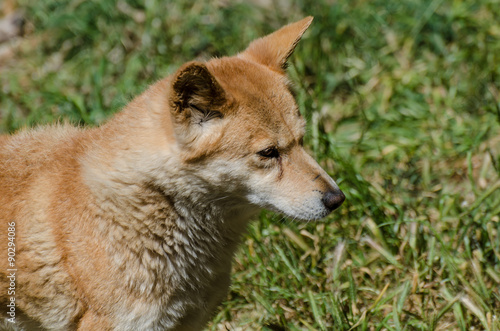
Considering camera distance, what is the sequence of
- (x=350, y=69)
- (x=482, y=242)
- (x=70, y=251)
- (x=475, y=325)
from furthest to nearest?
(x=350, y=69)
(x=482, y=242)
(x=475, y=325)
(x=70, y=251)

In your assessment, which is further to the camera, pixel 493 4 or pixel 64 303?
pixel 493 4

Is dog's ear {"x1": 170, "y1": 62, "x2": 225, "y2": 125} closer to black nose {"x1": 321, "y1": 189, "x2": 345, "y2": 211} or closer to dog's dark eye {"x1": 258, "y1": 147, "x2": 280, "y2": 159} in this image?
dog's dark eye {"x1": 258, "y1": 147, "x2": 280, "y2": 159}

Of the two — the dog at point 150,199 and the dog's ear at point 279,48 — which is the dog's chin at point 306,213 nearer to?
the dog at point 150,199

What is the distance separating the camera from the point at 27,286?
323cm

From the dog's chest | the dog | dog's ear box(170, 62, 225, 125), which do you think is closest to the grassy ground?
the dog's chest

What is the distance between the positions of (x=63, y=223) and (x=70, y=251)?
6.4 inches

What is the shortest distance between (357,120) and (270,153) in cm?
268

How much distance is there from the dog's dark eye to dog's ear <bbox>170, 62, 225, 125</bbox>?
31cm

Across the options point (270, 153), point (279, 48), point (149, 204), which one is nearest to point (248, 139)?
point (270, 153)

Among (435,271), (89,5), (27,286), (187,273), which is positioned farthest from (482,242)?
(89,5)

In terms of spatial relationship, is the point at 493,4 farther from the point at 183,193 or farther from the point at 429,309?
the point at 183,193

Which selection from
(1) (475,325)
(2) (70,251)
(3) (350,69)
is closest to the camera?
(2) (70,251)

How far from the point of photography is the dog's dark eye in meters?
3.28

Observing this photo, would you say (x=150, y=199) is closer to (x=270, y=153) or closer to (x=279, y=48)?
(x=270, y=153)
